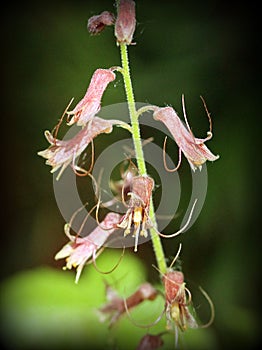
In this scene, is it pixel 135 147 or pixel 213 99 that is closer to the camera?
pixel 135 147

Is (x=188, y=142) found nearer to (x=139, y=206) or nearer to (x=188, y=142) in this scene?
(x=188, y=142)

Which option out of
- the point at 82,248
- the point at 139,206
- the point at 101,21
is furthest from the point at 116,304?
the point at 101,21

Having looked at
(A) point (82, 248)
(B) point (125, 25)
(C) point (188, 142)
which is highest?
(B) point (125, 25)

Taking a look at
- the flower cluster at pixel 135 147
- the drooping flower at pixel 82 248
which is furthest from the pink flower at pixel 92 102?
the drooping flower at pixel 82 248

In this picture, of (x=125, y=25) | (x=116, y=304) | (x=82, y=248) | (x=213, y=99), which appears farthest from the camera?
(x=213, y=99)

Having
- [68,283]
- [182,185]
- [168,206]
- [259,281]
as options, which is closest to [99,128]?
[168,206]

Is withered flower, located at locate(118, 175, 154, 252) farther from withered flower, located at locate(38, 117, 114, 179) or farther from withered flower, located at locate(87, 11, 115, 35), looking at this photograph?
withered flower, located at locate(87, 11, 115, 35)

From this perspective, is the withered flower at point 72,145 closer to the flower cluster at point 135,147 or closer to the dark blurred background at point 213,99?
the flower cluster at point 135,147
